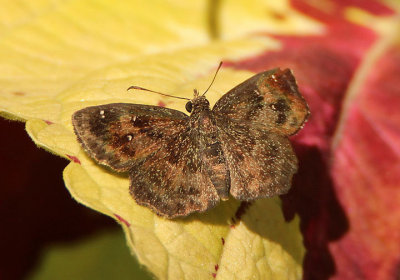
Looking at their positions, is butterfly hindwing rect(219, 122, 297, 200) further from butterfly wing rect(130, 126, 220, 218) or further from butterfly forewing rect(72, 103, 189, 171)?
butterfly forewing rect(72, 103, 189, 171)

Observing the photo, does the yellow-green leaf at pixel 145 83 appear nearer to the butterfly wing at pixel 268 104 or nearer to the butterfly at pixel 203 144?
the butterfly at pixel 203 144

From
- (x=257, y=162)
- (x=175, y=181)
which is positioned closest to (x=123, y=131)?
(x=175, y=181)

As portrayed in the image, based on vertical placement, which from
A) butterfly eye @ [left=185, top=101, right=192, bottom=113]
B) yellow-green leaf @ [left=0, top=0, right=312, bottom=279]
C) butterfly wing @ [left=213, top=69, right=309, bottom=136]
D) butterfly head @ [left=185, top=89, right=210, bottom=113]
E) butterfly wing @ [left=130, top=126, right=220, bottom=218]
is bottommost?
yellow-green leaf @ [left=0, top=0, right=312, bottom=279]

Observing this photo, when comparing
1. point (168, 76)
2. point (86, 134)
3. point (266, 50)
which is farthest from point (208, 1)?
point (86, 134)

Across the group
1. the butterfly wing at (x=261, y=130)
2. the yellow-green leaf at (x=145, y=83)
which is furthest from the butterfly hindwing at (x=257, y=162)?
the yellow-green leaf at (x=145, y=83)

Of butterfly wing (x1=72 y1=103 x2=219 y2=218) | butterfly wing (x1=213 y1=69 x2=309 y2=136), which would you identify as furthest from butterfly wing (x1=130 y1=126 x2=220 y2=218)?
butterfly wing (x1=213 y1=69 x2=309 y2=136)
